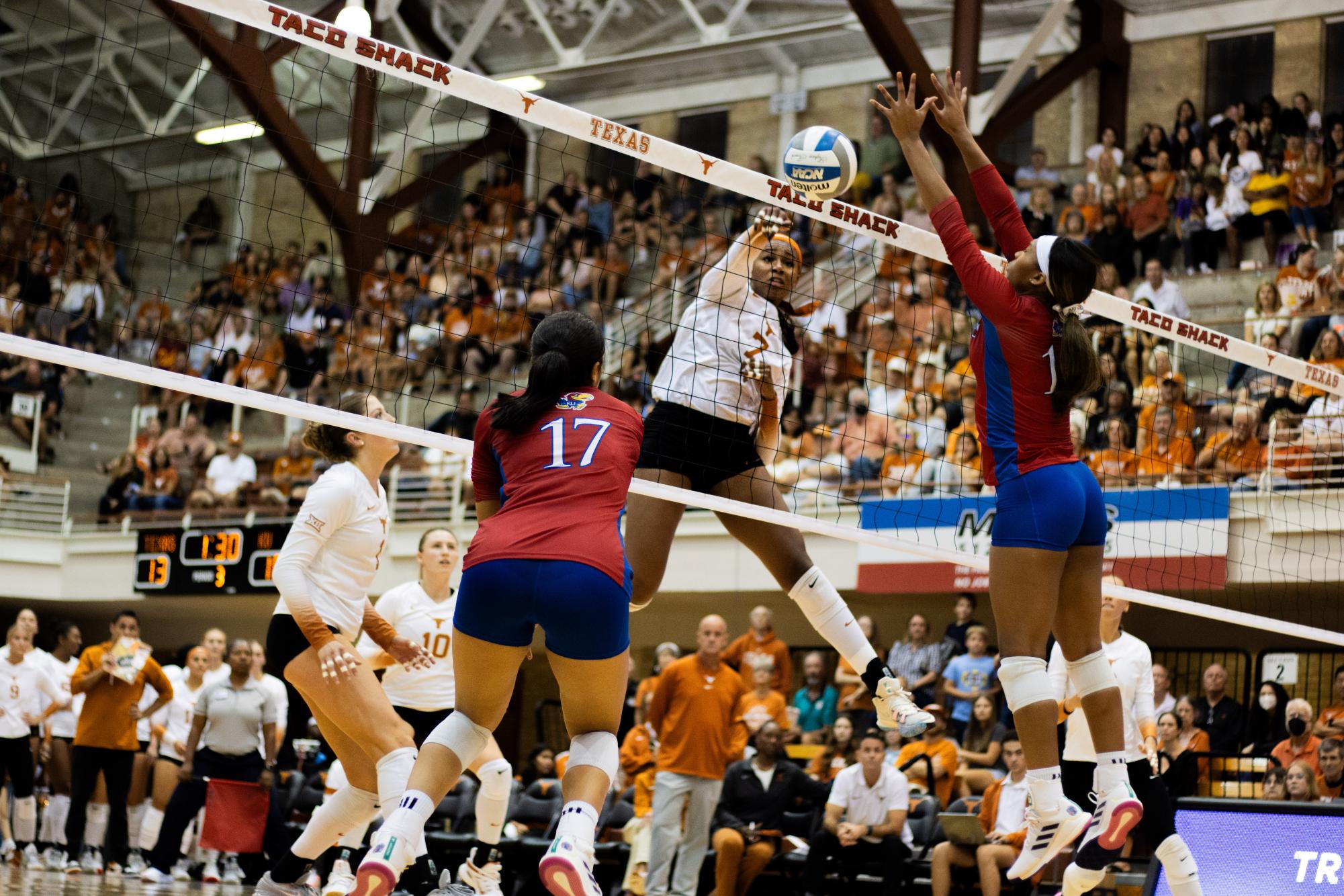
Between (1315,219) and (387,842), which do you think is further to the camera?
(1315,219)

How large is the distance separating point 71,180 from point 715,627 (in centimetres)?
1954

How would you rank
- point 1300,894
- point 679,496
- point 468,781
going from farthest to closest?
1. point 468,781
2. point 1300,894
3. point 679,496

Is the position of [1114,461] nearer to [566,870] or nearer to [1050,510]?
[1050,510]

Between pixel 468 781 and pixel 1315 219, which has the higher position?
pixel 1315 219

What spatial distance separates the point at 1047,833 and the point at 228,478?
16.6 metres

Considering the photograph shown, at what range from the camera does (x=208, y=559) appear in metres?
19.1

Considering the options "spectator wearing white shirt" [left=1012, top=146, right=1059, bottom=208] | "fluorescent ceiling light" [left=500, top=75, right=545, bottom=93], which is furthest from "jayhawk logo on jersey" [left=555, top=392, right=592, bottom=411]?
"fluorescent ceiling light" [left=500, top=75, right=545, bottom=93]

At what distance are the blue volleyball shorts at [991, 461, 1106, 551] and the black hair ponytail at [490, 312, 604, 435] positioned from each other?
1.70 m

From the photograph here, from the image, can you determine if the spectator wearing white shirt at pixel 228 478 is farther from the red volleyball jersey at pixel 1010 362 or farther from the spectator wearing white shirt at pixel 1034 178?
the red volleyball jersey at pixel 1010 362

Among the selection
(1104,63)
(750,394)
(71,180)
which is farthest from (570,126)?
(71,180)

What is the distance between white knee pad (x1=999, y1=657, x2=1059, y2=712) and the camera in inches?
238

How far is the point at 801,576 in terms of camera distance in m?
7.00

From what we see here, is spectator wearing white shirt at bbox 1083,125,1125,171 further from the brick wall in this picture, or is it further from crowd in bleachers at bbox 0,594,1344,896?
crowd in bleachers at bbox 0,594,1344,896

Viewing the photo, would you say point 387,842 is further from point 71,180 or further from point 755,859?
point 71,180
